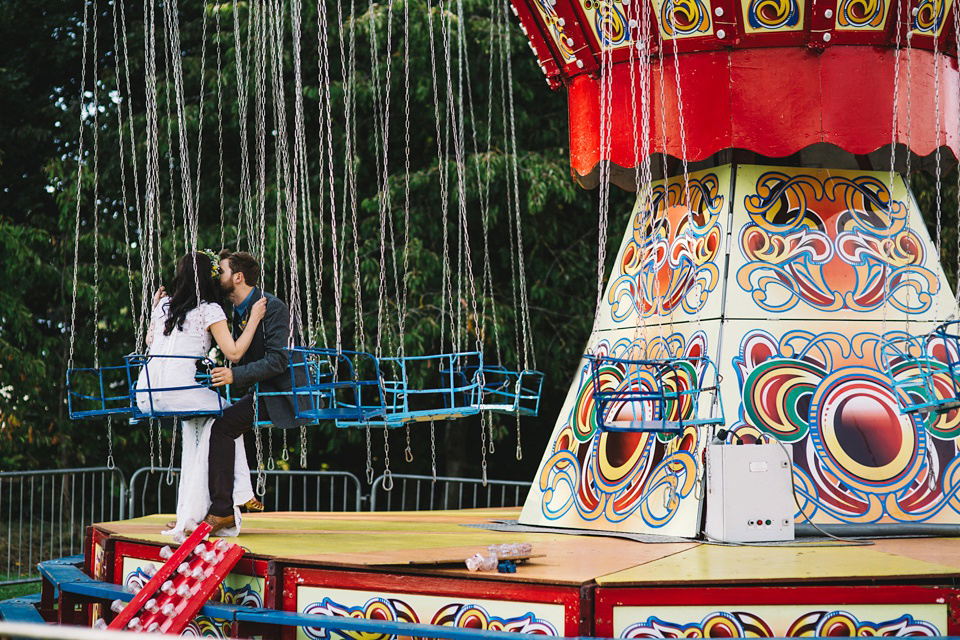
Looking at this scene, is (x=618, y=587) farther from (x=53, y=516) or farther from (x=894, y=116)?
(x=53, y=516)

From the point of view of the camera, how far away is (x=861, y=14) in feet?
26.4

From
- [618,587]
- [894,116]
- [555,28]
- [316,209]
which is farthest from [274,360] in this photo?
[316,209]

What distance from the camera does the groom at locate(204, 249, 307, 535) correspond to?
7.03 m

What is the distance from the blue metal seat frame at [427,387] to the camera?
7.09 metres

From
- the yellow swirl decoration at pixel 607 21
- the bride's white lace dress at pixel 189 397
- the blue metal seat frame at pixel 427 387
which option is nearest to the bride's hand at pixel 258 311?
the bride's white lace dress at pixel 189 397

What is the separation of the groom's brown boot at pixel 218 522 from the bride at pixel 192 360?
6 cm

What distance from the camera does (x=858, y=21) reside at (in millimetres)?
8062

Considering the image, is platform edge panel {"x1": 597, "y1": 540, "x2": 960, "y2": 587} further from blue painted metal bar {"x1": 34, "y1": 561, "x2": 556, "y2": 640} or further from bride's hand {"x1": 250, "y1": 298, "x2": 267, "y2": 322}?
bride's hand {"x1": 250, "y1": 298, "x2": 267, "y2": 322}

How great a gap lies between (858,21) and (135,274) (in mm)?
8044

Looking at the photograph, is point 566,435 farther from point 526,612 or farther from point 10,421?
point 10,421

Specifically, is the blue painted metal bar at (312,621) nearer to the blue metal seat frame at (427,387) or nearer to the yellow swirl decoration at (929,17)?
the blue metal seat frame at (427,387)

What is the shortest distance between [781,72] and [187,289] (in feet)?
13.1

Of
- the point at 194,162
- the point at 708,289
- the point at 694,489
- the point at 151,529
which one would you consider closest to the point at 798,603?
the point at 694,489

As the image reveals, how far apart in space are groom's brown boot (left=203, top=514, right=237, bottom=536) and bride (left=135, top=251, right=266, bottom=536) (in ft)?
0.19
